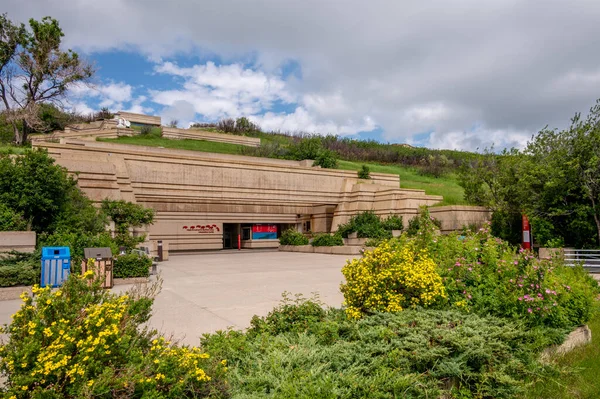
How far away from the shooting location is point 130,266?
1087cm

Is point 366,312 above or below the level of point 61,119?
below

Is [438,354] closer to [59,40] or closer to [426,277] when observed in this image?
[426,277]

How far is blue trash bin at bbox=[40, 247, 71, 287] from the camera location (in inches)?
366

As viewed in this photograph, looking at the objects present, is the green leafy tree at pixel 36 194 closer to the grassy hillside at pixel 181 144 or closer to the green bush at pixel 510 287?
the green bush at pixel 510 287

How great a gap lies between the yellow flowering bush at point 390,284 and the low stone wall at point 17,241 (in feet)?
29.1

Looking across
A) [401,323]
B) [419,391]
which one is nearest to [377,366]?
[419,391]

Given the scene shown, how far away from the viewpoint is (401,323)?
4.48 meters

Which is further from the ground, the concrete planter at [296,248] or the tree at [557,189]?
the tree at [557,189]

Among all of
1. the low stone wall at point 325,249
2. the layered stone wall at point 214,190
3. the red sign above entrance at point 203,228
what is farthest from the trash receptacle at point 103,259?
the red sign above entrance at point 203,228

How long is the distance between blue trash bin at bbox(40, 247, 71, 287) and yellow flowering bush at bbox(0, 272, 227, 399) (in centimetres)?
731

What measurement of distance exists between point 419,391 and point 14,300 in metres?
9.05

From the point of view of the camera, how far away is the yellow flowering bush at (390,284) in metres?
5.18

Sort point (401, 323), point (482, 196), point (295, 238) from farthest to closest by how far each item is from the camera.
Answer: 1. point (295, 238)
2. point (482, 196)
3. point (401, 323)

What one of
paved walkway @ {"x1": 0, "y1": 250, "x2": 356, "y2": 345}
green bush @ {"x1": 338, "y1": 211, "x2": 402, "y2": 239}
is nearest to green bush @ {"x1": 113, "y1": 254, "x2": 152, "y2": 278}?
paved walkway @ {"x1": 0, "y1": 250, "x2": 356, "y2": 345}
